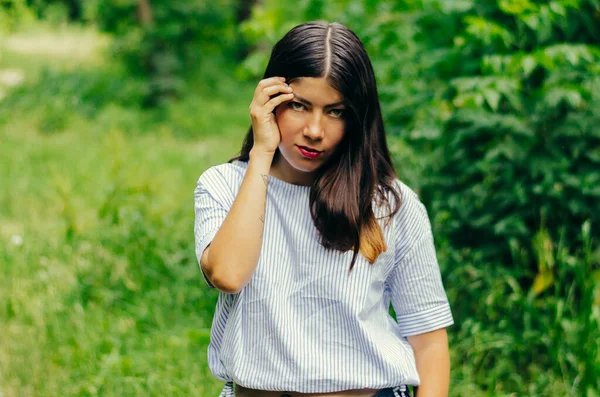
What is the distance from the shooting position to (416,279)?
1.81m

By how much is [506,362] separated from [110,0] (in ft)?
33.8

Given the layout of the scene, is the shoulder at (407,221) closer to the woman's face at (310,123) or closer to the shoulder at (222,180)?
the woman's face at (310,123)

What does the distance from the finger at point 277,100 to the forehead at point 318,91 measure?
0.09 ft

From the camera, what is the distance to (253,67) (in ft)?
14.4

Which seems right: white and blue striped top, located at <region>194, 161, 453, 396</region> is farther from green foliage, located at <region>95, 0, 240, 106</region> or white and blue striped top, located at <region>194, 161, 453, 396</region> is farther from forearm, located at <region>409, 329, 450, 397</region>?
green foliage, located at <region>95, 0, 240, 106</region>

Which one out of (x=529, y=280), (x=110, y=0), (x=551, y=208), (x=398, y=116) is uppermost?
(x=110, y=0)

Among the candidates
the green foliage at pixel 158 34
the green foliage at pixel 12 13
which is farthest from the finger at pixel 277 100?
the green foliage at pixel 12 13

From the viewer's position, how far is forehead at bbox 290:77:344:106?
1.67 m

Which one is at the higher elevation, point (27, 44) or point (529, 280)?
point (27, 44)

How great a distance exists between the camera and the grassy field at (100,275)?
137 inches

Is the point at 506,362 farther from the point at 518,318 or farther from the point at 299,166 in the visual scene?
the point at 299,166

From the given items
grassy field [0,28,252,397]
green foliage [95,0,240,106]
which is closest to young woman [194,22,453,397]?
grassy field [0,28,252,397]

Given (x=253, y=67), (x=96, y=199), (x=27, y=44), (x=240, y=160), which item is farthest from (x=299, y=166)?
(x=27, y=44)

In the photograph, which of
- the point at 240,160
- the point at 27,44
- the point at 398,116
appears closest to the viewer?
the point at 240,160
